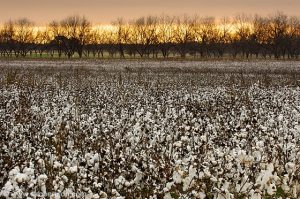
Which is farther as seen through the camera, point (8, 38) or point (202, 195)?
point (8, 38)

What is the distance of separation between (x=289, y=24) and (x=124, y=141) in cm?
12354

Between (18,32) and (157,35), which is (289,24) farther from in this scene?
(18,32)

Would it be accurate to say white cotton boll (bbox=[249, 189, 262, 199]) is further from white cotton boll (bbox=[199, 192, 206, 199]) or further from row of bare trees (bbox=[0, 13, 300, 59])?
row of bare trees (bbox=[0, 13, 300, 59])

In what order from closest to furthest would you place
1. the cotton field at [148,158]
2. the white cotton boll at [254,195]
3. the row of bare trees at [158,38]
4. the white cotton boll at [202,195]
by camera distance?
the white cotton boll at [254,195], the white cotton boll at [202,195], the cotton field at [148,158], the row of bare trees at [158,38]

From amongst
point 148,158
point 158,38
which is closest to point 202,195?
point 148,158

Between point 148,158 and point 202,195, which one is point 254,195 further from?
point 148,158

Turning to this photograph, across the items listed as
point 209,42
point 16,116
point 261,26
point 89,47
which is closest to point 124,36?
point 89,47

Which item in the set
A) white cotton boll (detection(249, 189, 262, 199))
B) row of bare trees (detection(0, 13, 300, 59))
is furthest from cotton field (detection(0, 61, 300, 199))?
row of bare trees (detection(0, 13, 300, 59))

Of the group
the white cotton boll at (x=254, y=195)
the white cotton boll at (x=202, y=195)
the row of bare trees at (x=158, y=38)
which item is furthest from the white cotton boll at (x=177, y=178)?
the row of bare trees at (x=158, y=38)

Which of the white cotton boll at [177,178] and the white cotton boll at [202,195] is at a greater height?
the white cotton boll at [177,178]

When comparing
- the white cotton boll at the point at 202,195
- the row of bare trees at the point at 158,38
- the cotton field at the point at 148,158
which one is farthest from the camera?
the row of bare trees at the point at 158,38

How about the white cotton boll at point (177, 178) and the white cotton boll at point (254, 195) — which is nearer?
the white cotton boll at point (254, 195)

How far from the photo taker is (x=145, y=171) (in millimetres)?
7172

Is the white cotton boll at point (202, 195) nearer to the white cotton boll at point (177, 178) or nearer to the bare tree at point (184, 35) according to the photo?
the white cotton boll at point (177, 178)
